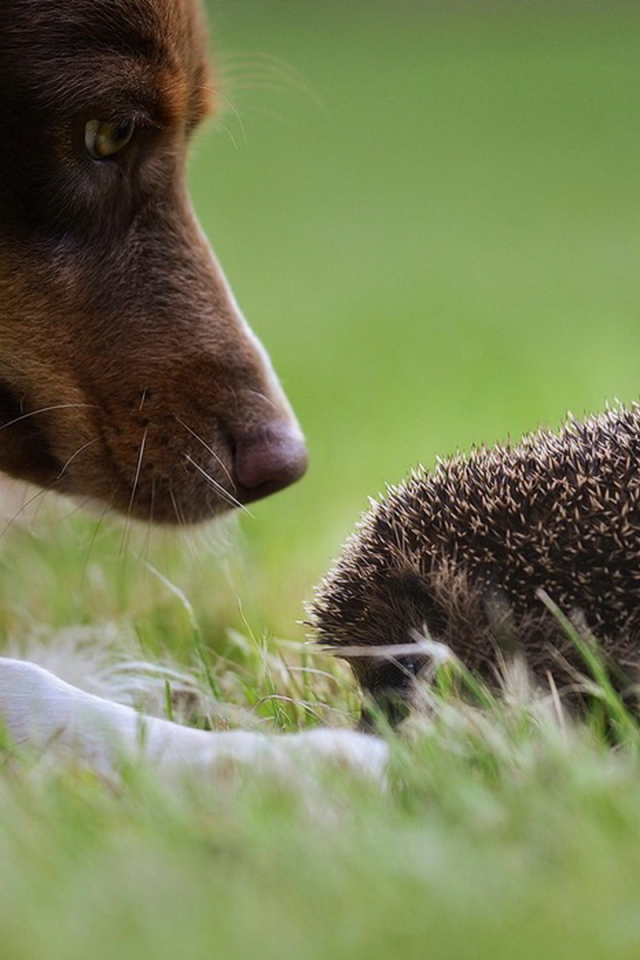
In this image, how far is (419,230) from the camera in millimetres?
19266

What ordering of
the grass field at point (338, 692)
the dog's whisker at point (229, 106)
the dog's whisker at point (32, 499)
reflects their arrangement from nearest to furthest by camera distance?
the grass field at point (338, 692) < the dog's whisker at point (32, 499) < the dog's whisker at point (229, 106)

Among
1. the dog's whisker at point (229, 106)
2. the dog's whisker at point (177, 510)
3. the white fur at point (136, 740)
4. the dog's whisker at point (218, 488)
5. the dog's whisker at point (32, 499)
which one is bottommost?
the white fur at point (136, 740)

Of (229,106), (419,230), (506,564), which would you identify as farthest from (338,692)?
(419,230)

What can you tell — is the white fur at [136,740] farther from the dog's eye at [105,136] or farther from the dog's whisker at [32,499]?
the dog's eye at [105,136]

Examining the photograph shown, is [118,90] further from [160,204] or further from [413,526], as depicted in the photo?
[413,526]

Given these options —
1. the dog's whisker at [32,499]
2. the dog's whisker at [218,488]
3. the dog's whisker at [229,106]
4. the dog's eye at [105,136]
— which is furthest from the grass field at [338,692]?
the dog's eye at [105,136]

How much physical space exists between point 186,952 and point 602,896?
62 cm

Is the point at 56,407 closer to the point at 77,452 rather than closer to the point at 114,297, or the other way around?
the point at 77,452

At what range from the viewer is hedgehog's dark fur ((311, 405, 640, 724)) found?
348 cm

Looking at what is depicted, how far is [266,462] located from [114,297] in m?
0.61

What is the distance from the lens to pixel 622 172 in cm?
2220

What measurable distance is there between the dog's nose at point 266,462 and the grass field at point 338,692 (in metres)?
0.29

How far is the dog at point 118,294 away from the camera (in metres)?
3.81

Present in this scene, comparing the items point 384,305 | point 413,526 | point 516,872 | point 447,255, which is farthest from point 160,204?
point 447,255
